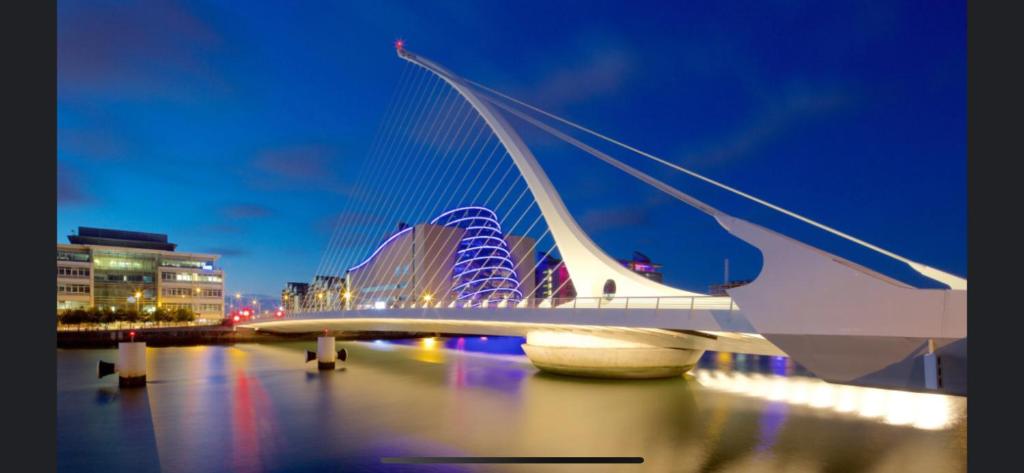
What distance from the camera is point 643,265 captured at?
111 metres

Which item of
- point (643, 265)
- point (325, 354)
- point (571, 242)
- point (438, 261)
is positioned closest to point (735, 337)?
point (571, 242)

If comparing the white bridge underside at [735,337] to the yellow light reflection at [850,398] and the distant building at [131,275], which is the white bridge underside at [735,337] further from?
the distant building at [131,275]

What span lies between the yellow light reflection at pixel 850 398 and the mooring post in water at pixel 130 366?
20554 millimetres

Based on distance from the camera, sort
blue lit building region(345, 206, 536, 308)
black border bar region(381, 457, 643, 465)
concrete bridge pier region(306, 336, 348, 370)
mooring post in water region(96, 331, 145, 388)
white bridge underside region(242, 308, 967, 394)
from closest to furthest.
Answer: white bridge underside region(242, 308, 967, 394) → black border bar region(381, 457, 643, 465) → mooring post in water region(96, 331, 145, 388) → concrete bridge pier region(306, 336, 348, 370) → blue lit building region(345, 206, 536, 308)

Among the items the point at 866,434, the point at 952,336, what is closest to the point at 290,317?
the point at 866,434

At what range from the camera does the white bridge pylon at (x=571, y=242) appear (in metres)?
17.7

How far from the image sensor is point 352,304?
70.1m

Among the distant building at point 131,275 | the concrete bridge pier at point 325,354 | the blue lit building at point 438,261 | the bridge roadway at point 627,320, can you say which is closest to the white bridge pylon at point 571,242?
the bridge roadway at point 627,320

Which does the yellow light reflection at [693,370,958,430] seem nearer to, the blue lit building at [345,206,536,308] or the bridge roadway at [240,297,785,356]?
the bridge roadway at [240,297,785,356]

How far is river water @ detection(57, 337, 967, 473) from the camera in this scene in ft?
38.8

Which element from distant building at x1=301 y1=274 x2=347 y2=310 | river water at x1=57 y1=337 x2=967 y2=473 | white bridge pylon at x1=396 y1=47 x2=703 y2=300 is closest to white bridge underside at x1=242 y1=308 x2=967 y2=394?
white bridge pylon at x1=396 y1=47 x2=703 y2=300

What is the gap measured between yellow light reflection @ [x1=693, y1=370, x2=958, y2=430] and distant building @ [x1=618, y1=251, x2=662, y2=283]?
8102 centimetres

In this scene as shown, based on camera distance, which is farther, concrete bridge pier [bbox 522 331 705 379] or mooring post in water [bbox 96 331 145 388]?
mooring post in water [bbox 96 331 145 388]

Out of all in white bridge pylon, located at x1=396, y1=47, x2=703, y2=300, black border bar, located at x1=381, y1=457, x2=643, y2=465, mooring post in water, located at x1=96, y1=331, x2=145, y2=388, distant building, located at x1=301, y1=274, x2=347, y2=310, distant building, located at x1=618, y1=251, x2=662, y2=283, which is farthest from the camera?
distant building, located at x1=618, y1=251, x2=662, y2=283
